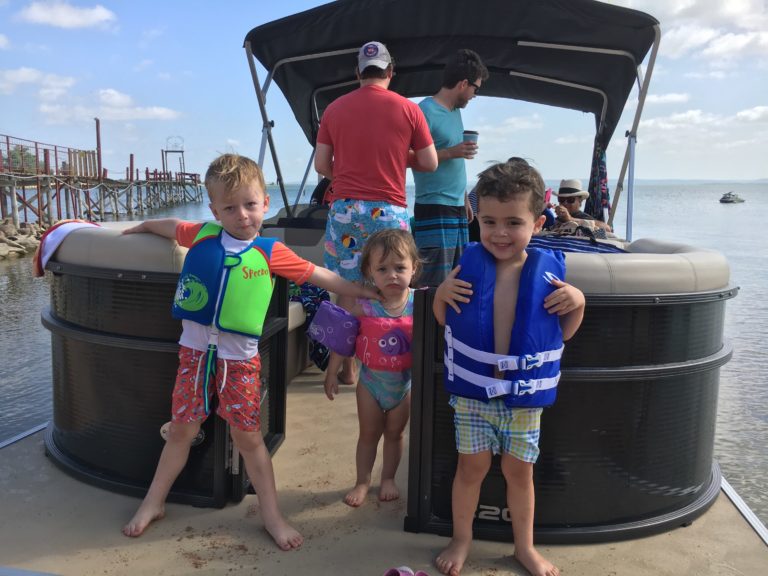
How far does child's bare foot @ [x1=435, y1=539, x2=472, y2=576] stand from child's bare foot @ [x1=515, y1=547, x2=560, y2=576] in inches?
7.4

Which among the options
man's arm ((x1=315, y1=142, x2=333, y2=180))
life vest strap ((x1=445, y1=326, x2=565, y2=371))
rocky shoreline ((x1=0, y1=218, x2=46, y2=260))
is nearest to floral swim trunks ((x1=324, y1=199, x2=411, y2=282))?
man's arm ((x1=315, y1=142, x2=333, y2=180))

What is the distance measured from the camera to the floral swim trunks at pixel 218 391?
2.41 meters

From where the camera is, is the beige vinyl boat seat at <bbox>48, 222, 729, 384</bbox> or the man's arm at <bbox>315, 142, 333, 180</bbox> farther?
the man's arm at <bbox>315, 142, 333, 180</bbox>

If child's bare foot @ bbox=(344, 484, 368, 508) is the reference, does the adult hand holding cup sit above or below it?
above

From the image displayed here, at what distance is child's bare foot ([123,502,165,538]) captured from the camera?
2.39 meters

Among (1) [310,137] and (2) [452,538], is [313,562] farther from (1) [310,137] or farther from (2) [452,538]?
(1) [310,137]

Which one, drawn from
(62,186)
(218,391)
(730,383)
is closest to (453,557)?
(218,391)

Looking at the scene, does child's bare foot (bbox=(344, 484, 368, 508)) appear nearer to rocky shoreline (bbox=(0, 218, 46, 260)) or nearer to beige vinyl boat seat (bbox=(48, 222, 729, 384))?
beige vinyl boat seat (bbox=(48, 222, 729, 384))

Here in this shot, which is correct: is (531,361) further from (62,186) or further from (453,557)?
(62,186)

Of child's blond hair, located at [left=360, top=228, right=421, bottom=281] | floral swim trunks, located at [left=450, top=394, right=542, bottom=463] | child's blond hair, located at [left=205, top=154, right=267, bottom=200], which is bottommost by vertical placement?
floral swim trunks, located at [left=450, top=394, right=542, bottom=463]

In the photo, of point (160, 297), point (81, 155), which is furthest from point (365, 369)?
point (81, 155)

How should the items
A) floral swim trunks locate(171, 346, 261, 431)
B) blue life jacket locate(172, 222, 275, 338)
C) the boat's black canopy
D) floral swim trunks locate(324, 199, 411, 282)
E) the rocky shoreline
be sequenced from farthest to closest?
the rocky shoreline → the boat's black canopy → floral swim trunks locate(324, 199, 411, 282) → floral swim trunks locate(171, 346, 261, 431) → blue life jacket locate(172, 222, 275, 338)

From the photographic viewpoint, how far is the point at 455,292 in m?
2.14

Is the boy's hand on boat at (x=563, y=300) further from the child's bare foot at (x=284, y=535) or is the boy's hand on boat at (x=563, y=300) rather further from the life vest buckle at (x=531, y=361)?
the child's bare foot at (x=284, y=535)
